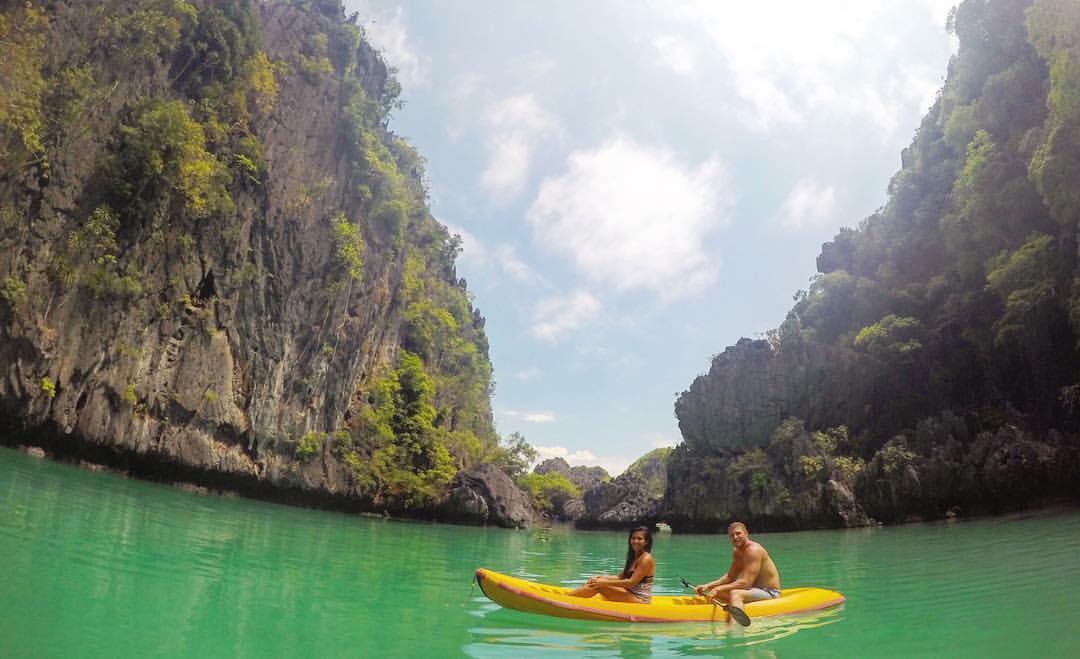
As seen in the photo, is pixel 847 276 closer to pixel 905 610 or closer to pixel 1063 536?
pixel 1063 536

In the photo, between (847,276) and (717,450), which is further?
(717,450)

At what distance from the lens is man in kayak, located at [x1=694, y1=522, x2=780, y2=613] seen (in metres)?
6.68

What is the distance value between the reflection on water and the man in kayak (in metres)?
0.34

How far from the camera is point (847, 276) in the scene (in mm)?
39594

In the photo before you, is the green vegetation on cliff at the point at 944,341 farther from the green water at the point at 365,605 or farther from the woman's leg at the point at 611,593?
the woman's leg at the point at 611,593

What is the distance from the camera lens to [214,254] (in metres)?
25.2

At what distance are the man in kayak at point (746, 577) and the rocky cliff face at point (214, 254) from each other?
20.5m

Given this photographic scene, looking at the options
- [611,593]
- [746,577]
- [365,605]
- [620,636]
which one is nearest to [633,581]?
[611,593]

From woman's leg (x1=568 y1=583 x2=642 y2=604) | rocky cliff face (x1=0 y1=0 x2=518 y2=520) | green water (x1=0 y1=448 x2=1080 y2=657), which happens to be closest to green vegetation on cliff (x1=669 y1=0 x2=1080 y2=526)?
green water (x1=0 y1=448 x2=1080 y2=657)

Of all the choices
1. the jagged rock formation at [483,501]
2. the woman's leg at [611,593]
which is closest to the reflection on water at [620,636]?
the woman's leg at [611,593]

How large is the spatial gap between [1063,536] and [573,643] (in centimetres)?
1376

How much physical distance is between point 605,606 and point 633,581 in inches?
23.7

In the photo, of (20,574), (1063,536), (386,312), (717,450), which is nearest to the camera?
(20,574)

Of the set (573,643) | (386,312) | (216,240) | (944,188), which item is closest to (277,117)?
(216,240)
